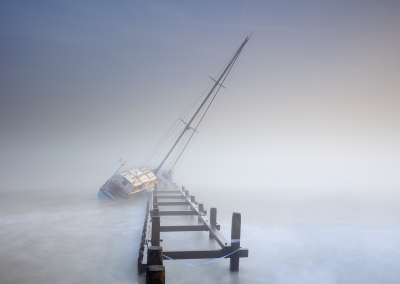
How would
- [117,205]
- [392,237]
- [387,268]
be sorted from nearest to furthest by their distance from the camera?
[387,268]
[392,237]
[117,205]

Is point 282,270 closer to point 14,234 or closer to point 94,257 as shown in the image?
point 94,257

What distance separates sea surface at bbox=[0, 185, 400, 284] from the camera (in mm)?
10609

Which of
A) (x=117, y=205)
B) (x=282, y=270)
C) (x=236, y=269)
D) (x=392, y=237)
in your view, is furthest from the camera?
(x=117, y=205)

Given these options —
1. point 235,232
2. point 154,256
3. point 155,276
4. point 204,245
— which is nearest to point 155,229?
point 235,232

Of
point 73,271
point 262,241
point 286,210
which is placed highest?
point 286,210

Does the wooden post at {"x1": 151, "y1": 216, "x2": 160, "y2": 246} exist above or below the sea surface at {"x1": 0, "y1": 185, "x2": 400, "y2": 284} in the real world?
above

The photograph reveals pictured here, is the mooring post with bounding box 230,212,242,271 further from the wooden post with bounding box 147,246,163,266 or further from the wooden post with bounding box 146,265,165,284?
the wooden post with bounding box 146,265,165,284

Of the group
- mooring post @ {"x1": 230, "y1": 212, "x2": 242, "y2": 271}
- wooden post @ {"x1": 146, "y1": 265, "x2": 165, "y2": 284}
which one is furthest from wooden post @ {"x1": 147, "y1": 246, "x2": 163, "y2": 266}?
mooring post @ {"x1": 230, "y1": 212, "x2": 242, "y2": 271}

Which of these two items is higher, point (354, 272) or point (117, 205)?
point (117, 205)

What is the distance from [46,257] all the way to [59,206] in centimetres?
1426

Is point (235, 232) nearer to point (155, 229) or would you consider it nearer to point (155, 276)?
point (155, 229)

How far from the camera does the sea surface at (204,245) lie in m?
10.6

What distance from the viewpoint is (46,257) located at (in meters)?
12.1

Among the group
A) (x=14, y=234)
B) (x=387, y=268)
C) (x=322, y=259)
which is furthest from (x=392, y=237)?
(x=14, y=234)
